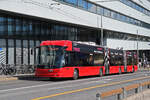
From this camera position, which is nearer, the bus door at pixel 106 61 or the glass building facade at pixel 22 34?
the bus door at pixel 106 61

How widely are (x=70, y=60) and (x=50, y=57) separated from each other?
5.76 ft

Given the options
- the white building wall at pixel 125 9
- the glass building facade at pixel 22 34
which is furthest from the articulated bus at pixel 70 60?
the white building wall at pixel 125 9

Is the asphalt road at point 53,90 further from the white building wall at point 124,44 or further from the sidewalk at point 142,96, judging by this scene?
the white building wall at point 124,44

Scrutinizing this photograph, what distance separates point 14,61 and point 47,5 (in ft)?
24.5

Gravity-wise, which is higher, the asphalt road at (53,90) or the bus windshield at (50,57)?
the bus windshield at (50,57)

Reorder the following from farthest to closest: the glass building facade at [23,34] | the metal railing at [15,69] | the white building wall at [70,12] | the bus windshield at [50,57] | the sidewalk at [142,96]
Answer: the glass building facade at [23,34] < the white building wall at [70,12] < the metal railing at [15,69] < the bus windshield at [50,57] < the sidewalk at [142,96]

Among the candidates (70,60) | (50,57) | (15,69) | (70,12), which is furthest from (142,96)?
(70,12)

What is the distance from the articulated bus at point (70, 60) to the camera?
1941 cm

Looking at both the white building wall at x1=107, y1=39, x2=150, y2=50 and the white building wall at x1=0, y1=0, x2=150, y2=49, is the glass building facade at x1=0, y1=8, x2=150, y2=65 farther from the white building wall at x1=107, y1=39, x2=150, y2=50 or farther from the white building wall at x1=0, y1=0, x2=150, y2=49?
the white building wall at x1=107, y1=39, x2=150, y2=50

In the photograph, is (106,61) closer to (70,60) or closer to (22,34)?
(70,60)


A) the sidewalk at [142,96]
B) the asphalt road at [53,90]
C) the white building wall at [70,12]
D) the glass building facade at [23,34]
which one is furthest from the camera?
the glass building facade at [23,34]

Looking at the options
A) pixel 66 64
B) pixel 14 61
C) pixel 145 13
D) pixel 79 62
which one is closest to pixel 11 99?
pixel 66 64

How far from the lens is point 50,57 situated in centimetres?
1961

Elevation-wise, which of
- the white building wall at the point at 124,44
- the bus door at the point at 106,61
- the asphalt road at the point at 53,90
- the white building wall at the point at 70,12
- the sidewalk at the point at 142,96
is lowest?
the asphalt road at the point at 53,90
